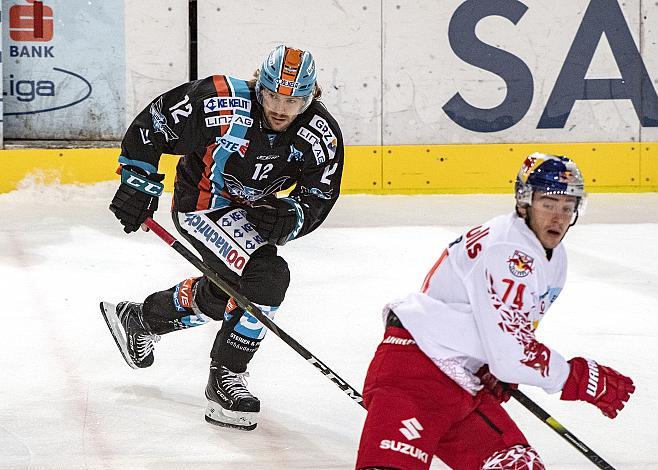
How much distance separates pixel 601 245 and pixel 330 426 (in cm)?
266

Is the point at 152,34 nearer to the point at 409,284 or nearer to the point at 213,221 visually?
the point at 409,284

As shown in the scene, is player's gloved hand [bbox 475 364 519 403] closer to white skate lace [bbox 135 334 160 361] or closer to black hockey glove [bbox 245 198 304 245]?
black hockey glove [bbox 245 198 304 245]

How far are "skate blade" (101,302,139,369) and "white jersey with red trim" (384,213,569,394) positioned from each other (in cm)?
137

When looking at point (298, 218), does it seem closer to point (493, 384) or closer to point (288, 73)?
point (288, 73)

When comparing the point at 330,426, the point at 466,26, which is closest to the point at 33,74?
the point at 466,26

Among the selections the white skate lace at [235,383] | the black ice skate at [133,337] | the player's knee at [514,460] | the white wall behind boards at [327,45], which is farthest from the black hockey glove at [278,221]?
the white wall behind boards at [327,45]

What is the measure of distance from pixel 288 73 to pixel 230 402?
0.82 meters

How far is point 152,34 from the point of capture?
6.63 metres

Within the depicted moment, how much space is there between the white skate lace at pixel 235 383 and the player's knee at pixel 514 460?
0.98 metres

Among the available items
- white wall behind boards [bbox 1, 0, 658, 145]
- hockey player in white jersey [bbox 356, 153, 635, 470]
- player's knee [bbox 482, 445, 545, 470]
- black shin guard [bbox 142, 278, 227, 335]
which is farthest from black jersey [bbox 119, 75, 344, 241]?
white wall behind boards [bbox 1, 0, 658, 145]

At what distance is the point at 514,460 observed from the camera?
6.98 ft

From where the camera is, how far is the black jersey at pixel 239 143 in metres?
3.10

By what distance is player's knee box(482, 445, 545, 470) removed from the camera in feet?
6.96

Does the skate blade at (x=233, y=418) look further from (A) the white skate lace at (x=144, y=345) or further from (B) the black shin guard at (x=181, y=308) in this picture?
(A) the white skate lace at (x=144, y=345)
